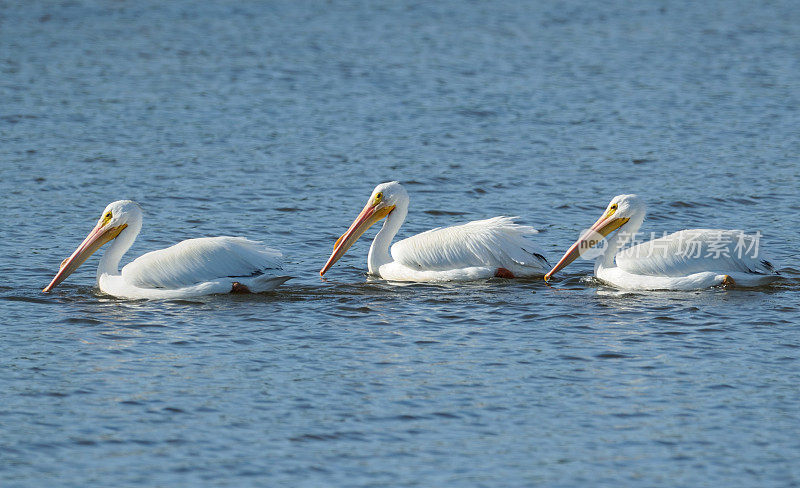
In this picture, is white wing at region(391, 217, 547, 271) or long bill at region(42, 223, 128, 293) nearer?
long bill at region(42, 223, 128, 293)

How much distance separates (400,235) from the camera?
1066cm

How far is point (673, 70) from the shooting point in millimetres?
18344

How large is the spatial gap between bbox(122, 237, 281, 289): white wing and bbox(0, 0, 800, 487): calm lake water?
0.20 meters

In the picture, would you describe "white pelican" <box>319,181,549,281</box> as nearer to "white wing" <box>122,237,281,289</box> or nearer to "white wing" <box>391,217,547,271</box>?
"white wing" <box>391,217,547,271</box>

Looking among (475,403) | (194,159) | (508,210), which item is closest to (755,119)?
(508,210)

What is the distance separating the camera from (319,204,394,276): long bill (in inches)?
369

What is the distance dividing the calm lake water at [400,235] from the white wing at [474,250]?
22 cm

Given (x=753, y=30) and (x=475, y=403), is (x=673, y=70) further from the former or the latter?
(x=475, y=403)

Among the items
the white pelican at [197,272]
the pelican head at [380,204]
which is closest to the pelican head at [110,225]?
the white pelican at [197,272]

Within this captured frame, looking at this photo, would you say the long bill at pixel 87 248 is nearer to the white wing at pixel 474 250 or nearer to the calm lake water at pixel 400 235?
the calm lake water at pixel 400 235

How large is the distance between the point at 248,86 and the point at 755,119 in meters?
6.98

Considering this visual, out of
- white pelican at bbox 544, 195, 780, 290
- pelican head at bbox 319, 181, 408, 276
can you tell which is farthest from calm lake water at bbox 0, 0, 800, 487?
pelican head at bbox 319, 181, 408, 276

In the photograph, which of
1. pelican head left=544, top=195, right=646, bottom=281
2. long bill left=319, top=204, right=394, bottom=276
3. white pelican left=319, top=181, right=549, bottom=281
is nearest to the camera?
A: white pelican left=319, top=181, right=549, bottom=281

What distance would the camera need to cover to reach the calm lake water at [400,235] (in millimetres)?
5902
